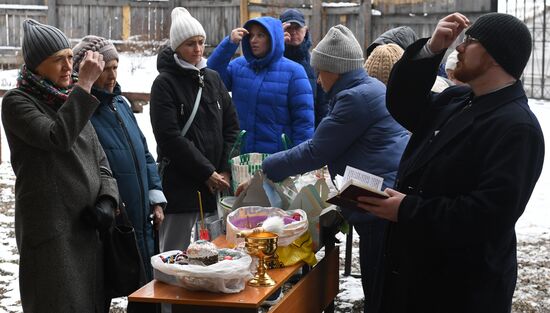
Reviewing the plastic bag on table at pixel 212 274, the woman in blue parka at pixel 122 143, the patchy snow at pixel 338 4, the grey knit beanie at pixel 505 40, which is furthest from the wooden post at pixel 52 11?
the grey knit beanie at pixel 505 40

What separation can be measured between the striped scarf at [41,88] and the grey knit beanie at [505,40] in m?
1.74

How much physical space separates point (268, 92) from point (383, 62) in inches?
36.3

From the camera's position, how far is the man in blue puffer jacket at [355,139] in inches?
162

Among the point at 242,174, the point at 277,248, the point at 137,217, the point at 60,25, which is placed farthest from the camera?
the point at 60,25

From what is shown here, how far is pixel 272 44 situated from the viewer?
5.67 meters

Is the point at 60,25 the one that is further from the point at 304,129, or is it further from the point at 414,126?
the point at 414,126

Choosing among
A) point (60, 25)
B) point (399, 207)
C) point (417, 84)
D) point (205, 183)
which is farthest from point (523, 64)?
point (60, 25)

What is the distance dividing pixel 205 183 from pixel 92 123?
1.01 m

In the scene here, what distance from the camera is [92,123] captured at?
13.6 ft

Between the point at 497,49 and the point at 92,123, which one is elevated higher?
the point at 497,49

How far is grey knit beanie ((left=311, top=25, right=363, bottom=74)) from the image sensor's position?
4.32 meters

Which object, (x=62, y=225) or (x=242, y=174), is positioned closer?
(x=62, y=225)

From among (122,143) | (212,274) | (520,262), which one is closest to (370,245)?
(212,274)

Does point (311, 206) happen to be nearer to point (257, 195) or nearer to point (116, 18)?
point (257, 195)
